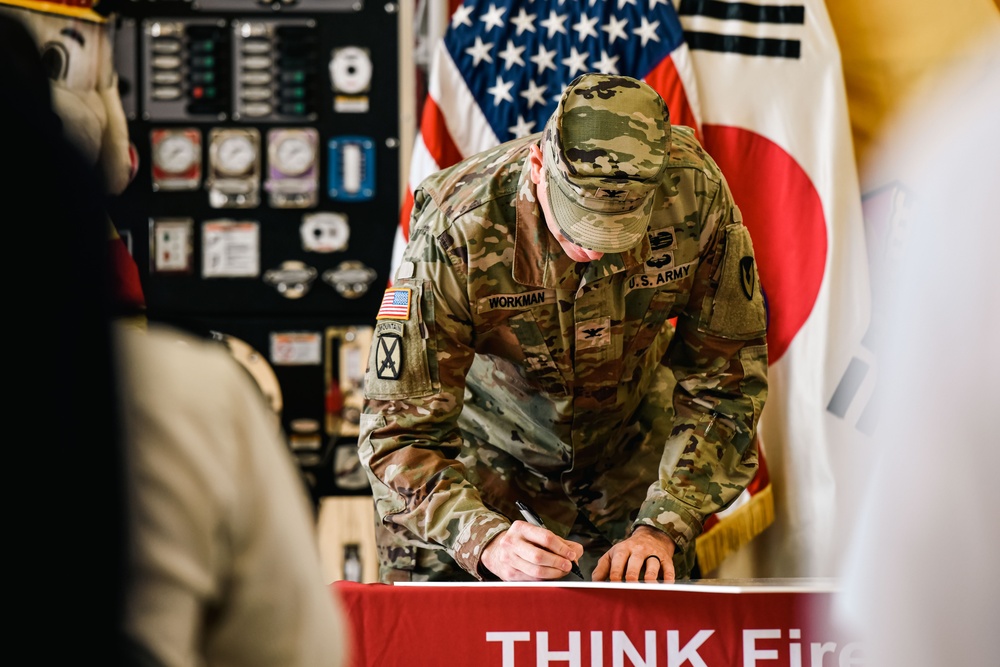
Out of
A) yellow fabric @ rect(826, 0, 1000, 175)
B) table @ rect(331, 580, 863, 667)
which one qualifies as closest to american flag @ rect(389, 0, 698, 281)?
yellow fabric @ rect(826, 0, 1000, 175)

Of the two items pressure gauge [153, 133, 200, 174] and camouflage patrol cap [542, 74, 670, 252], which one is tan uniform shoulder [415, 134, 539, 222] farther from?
pressure gauge [153, 133, 200, 174]

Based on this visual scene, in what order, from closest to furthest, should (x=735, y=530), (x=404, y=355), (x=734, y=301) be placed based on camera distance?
(x=404, y=355) → (x=734, y=301) → (x=735, y=530)

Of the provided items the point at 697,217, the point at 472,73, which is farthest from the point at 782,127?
the point at 697,217

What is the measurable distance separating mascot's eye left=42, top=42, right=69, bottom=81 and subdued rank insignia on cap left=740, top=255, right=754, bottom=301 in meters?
2.23

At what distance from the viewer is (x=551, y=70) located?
8.98ft

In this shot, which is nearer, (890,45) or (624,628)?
(624,628)

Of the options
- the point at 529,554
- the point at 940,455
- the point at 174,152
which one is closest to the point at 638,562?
the point at 529,554

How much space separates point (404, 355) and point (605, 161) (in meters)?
0.42

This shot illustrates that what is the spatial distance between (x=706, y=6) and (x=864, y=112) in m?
0.53

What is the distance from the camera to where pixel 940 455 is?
63cm

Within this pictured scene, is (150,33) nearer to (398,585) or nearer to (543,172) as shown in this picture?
(543,172)

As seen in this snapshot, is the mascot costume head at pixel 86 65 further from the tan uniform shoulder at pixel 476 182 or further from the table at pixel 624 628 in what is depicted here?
the table at pixel 624 628

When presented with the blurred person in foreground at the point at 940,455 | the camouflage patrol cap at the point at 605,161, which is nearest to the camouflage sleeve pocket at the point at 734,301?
the camouflage patrol cap at the point at 605,161

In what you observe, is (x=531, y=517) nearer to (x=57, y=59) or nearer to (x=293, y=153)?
(x=293, y=153)
